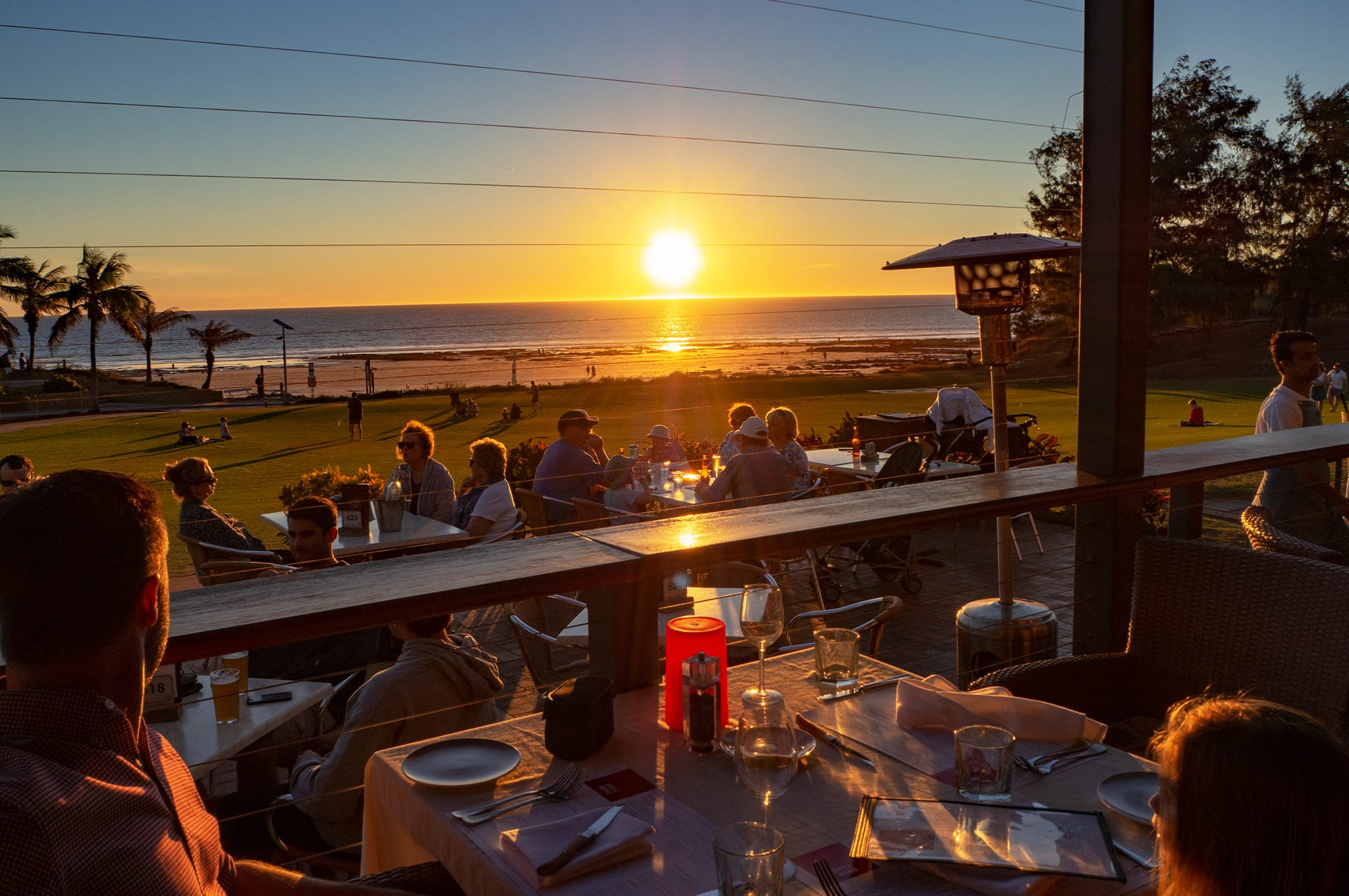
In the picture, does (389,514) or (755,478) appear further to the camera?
(389,514)

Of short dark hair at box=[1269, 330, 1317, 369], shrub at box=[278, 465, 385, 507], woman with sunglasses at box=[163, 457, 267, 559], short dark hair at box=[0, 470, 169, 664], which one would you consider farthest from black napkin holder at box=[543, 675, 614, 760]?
shrub at box=[278, 465, 385, 507]

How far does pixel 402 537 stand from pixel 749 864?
4.81m

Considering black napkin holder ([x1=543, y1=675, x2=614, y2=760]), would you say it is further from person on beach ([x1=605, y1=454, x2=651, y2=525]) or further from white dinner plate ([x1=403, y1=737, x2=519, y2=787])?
person on beach ([x1=605, y1=454, x2=651, y2=525])

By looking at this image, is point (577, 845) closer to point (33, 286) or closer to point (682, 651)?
point (682, 651)

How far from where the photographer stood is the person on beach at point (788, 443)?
6430 millimetres

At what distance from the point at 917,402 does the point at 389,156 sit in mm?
11585

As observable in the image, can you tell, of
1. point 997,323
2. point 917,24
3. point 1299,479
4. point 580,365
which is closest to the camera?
point 997,323

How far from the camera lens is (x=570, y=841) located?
1.29m

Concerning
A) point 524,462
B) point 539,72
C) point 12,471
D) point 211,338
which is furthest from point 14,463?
point 211,338

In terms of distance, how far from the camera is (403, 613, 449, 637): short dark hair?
7.50 feet

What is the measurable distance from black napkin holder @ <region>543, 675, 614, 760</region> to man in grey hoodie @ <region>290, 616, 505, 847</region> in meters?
0.55

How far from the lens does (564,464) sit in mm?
6500

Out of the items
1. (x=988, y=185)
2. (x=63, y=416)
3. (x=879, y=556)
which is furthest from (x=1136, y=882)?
(x=63, y=416)

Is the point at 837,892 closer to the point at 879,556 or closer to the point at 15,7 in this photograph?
the point at 879,556
